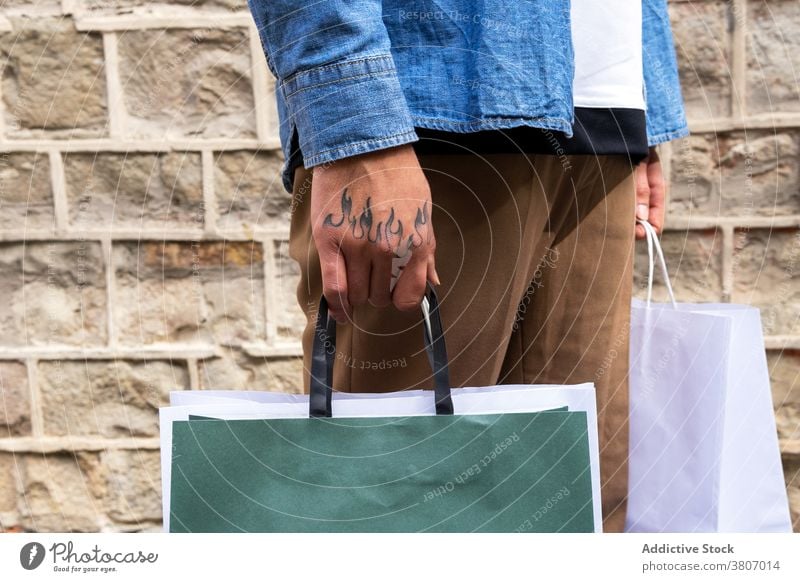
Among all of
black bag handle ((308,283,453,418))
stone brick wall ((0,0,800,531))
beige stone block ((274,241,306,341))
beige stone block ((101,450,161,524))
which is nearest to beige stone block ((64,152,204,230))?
stone brick wall ((0,0,800,531))

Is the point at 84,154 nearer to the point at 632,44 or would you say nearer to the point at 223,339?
the point at 223,339

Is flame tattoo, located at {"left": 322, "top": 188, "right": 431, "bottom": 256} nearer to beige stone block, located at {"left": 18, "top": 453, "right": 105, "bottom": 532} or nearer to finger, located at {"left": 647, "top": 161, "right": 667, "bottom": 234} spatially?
finger, located at {"left": 647, "top": 161, "right": 667, "bottom": 234}

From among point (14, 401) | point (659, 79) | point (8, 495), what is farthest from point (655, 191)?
point (8, 495)

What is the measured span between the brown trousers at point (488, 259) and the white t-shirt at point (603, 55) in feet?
0.22

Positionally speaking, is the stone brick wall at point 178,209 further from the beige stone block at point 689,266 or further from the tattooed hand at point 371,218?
the tattooed hand at point 371,218

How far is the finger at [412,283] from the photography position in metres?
0.67

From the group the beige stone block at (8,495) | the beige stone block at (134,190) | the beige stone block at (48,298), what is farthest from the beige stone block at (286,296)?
the beige stone block at (8,495)

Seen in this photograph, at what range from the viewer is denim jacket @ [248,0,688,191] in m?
0.64

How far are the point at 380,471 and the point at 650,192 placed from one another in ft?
2.00

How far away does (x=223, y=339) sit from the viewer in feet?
4.80
